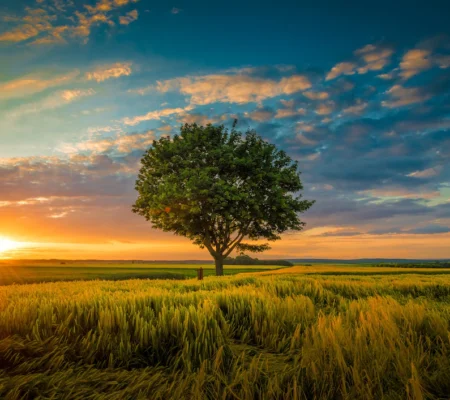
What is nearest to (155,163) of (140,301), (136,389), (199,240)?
(199,240)

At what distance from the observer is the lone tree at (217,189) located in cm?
2609

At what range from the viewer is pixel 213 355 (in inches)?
109

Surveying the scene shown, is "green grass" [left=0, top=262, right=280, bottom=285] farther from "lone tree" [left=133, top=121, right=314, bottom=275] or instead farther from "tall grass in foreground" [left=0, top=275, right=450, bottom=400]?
"tall grass in foreground" [left=0, top=275, right=450, bottom=400]

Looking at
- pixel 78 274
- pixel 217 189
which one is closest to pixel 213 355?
pixel 217 189

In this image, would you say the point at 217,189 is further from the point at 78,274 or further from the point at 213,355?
the point at 213,355

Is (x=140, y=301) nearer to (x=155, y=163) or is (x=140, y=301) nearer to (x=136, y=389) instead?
(x=136, y=389)

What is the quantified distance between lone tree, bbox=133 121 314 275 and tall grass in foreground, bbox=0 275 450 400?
2111 cm

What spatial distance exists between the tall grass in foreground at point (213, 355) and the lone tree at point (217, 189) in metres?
21.1

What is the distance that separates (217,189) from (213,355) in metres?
22.9

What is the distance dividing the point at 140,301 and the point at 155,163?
27858 mm

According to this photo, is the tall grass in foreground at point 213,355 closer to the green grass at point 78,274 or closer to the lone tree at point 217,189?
the green grass at point 78,274

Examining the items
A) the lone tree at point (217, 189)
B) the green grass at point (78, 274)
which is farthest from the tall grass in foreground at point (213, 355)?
the lone tree at point (217, 189)

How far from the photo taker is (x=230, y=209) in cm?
2617

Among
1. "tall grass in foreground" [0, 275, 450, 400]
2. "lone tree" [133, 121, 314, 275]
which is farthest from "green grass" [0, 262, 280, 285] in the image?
"tall grass in foreground" [0, 275, 450, 400]
